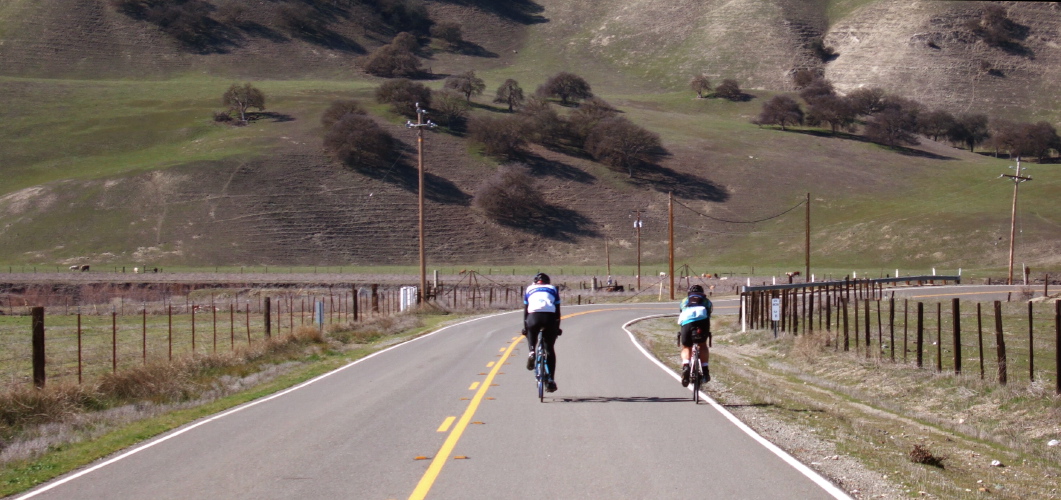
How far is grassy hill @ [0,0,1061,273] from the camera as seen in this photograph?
87312mm

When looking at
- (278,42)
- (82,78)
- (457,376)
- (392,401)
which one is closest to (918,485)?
(392,401)

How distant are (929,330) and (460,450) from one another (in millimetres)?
22747

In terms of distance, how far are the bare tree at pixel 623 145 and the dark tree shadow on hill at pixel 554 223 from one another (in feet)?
46.2

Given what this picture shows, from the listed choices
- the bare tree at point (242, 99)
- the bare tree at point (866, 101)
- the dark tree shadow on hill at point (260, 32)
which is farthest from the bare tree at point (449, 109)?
the dark tree shadow on hill at point (260, 32)

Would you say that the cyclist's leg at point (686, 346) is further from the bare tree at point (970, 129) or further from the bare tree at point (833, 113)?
the bare tree at point (970, 129)

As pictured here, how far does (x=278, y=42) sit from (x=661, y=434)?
174857 mm

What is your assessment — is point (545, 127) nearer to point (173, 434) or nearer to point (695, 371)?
point (695, 371)

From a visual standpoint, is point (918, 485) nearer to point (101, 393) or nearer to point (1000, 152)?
point (101, 393)

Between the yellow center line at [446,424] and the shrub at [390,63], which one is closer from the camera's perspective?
the yellow center line at [446,424]

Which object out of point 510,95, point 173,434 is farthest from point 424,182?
point 173,434

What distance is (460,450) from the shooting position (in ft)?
33.3

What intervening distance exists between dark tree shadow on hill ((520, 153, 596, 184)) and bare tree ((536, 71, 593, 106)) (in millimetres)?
35267

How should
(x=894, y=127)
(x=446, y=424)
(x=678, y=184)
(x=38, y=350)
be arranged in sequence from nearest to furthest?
1. (x=446, y=424)
2. (x=38, y=350)
3. (x=678, y=184)
4. (x=894, y=127)

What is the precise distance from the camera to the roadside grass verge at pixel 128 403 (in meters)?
10.9
